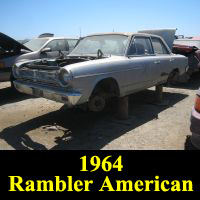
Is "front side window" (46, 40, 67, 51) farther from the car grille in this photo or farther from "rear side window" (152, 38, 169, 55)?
"rear side window" (152, 38, 169, 55)

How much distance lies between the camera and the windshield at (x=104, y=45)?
5215 mm

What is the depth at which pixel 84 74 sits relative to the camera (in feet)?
13.5

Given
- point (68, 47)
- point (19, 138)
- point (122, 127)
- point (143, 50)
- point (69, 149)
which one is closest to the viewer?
point (69, 149)

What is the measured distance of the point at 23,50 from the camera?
23.8 ft

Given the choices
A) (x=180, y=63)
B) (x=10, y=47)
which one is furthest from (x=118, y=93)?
(x=10, y=47)

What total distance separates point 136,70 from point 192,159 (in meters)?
2.35

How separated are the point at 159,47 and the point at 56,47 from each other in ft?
10.5

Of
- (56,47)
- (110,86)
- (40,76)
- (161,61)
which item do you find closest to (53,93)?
(40,76)

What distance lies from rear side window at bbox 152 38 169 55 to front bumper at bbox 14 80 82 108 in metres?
3.08

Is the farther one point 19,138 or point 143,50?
point 143,50

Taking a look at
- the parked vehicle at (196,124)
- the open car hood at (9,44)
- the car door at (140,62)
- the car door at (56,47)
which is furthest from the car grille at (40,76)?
the car door at (56,47)

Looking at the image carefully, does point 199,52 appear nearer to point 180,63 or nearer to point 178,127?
point 180,63

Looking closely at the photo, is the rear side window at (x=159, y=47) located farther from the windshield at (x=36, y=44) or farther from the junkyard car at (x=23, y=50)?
the windshield at (x=36, y=44)

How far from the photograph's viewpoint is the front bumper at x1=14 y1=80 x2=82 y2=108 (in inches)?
157
